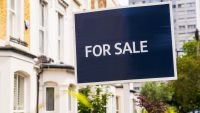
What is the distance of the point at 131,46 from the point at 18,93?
10566 millimetres

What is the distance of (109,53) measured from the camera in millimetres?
2533

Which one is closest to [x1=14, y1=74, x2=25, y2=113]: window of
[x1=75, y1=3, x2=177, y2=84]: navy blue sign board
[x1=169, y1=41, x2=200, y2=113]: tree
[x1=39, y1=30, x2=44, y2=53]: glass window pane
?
[x1=39, y1=30, x2=44, y2=53]: glass window pane

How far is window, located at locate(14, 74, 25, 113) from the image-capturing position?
1242 centimetres

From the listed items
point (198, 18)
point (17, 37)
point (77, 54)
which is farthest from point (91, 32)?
point (198, 18)

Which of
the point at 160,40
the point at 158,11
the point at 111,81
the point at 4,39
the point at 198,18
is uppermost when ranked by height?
the point at 198,18

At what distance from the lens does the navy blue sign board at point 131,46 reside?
98.0 inches

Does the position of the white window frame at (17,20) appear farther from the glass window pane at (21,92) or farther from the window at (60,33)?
the window at (60,33)

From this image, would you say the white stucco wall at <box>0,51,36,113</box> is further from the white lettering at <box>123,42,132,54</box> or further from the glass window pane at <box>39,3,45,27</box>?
the white lettering at <box>123,42,132,54</box>

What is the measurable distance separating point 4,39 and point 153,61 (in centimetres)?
971

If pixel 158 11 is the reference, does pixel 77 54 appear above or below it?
below

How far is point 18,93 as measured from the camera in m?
12.8

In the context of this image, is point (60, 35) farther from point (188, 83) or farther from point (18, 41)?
point (188, 83)

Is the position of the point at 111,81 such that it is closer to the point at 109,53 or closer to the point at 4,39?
the point at 109,53

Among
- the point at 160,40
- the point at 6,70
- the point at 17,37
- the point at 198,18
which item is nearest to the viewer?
→ the point at 160,40
